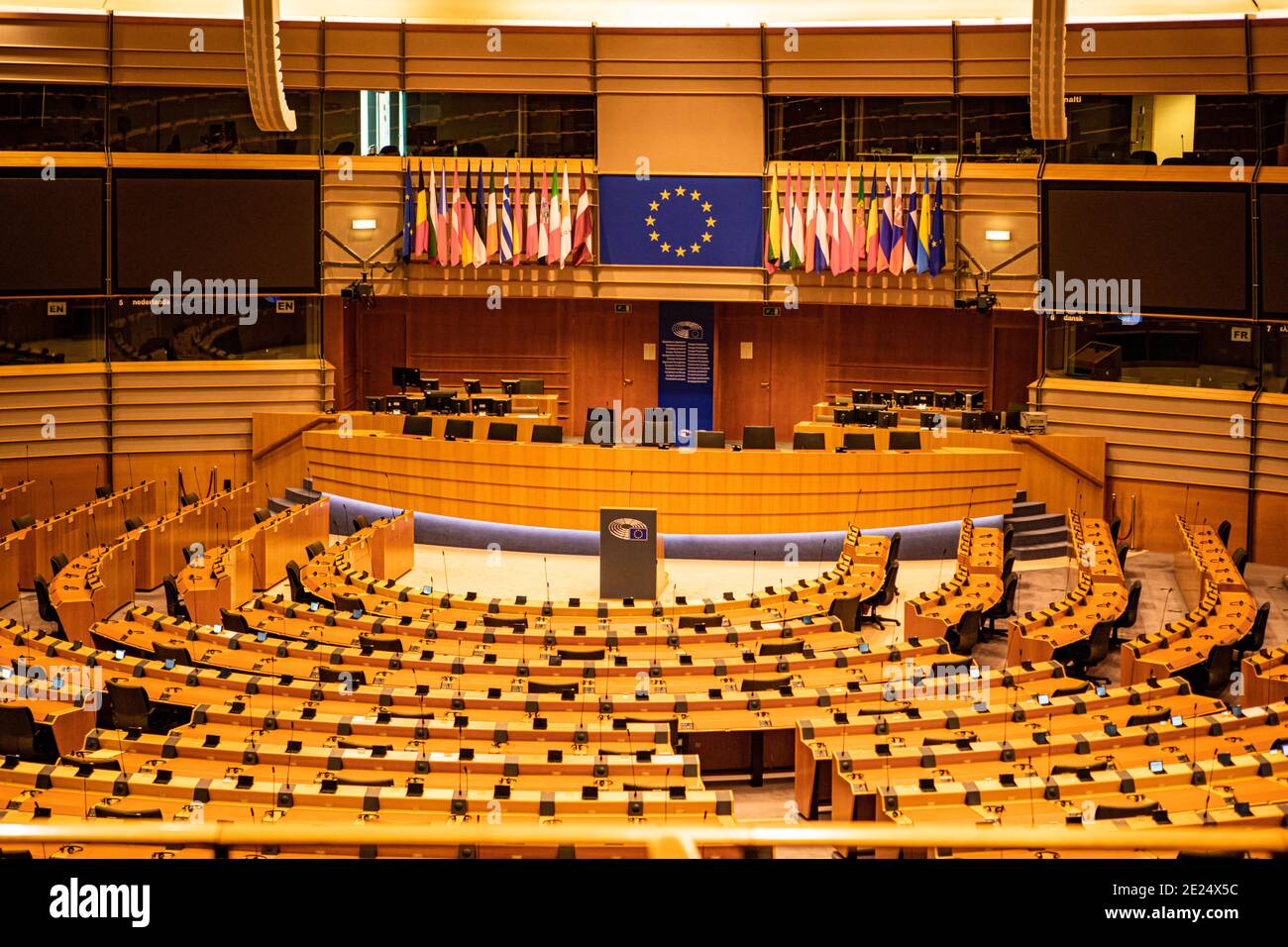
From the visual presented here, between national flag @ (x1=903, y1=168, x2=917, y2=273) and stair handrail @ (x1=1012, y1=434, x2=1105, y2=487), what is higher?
national flag @ (x1=903, y1=168, x2=917, y2=273)

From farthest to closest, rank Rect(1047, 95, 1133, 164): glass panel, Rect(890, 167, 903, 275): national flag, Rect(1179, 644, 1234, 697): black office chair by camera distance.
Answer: Rect(890, 167, 903, 275): national flag, Rect(1047, 95, 1133, 164): glass panel, Rect(1179, 644, 1234, 697): black office chair

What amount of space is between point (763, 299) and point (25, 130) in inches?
492

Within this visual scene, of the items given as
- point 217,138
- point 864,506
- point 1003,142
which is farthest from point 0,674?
point 1003,142

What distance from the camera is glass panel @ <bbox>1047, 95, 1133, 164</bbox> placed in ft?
73.4

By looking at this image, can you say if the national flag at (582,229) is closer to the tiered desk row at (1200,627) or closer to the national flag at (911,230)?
the national flag at (911,230)

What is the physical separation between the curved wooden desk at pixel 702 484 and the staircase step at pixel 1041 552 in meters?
0.88

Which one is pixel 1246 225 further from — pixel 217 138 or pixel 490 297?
pixel 217 138

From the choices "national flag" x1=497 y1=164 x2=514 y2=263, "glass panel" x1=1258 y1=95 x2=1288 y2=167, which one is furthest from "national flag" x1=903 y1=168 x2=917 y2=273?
"national flag" x1=497 y1=164 x2=514 y2=263

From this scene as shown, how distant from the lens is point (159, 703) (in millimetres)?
12062

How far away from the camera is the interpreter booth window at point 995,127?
23.2m

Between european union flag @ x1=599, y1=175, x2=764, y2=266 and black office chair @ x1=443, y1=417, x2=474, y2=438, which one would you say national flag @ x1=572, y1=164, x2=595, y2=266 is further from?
black office chair @ x1=443, y1=417, x2=474, y2=438

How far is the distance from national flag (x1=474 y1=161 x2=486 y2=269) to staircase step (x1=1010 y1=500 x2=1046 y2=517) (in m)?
9.70

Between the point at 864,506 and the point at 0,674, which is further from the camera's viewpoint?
the point at 864,506

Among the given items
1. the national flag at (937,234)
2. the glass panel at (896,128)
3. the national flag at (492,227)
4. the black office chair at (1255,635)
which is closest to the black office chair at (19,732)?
the black office chair at (1255,635)
